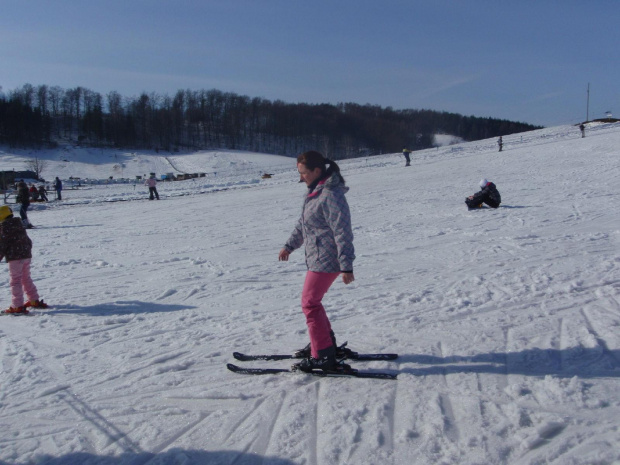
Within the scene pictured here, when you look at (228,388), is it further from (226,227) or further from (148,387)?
(226,227)

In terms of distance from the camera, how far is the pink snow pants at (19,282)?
568 cm

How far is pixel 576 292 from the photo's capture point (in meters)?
5.11

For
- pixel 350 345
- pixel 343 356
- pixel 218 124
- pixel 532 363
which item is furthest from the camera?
pixel 218 124

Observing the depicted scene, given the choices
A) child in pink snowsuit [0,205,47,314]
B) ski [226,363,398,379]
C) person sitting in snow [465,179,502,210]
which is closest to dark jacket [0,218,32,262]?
child in pink snowsuit [0,205,47,314]

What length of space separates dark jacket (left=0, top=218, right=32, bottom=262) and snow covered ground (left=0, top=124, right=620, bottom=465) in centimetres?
77

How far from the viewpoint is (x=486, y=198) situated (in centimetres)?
1127

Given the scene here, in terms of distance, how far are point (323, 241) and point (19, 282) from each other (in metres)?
4.38

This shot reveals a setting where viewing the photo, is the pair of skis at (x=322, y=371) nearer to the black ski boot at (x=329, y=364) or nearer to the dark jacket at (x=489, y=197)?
the black ski boot at (x=329, y=364)

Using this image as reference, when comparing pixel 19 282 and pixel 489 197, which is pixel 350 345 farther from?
pixel 489 197

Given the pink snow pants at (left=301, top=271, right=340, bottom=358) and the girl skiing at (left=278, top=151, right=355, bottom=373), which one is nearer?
the girl skiing at (left=278, top=151, right=355, bottom=373)

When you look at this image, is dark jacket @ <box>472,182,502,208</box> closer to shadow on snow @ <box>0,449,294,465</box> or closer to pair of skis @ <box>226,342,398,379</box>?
pair of skis @ <box>226,342,398,379</box>

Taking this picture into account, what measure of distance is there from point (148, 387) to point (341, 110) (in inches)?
3993

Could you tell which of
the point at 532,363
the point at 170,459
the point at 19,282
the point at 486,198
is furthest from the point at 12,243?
the point at 486,198

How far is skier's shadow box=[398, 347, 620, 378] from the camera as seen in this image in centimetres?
334
